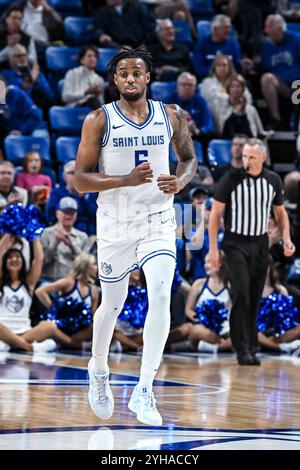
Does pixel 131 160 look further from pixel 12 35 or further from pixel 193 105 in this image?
pixel 12 35

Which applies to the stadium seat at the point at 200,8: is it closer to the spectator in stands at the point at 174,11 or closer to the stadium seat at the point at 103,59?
the spectator in stands at the point at 174,11

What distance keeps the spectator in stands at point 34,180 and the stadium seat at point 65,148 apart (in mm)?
841

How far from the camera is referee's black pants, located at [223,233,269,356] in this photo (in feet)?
29.9

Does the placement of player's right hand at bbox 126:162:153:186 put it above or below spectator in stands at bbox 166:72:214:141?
below

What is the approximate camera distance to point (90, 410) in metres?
5.71

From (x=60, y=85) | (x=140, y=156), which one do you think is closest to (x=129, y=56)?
(x=140, y=156)

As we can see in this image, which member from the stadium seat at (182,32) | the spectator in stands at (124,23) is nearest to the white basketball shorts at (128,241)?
the spectator in stands at (124,23)

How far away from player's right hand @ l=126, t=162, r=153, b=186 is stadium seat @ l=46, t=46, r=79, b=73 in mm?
8031

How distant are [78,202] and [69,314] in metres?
1.53

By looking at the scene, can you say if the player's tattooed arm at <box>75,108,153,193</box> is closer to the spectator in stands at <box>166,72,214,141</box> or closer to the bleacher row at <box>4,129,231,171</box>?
the bleacher row at <box>4,129,231,171</box>

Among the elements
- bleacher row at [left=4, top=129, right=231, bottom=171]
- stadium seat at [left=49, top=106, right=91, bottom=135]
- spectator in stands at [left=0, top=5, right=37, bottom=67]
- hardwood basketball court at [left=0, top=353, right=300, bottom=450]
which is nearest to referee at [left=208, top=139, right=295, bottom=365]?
hardwood basketball court at [left=0, top=353, right=300, bottom=450]

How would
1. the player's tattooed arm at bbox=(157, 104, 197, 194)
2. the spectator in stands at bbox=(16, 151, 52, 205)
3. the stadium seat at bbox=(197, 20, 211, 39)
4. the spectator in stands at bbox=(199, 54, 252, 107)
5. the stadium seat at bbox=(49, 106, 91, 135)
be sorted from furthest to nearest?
the stadium seat at bbox=(197, 20, 211, 39), the spectator in stands at bbox=(199, 54, 252, 107), the stadium seat at bbox=(49, 106, 91, 135), the spectator in stands at bbox=(16, 151, 52, 205), the player's tattooed arm at bbox=(157, 104, 197, 194)

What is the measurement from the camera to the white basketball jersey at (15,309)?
9836 millimetres

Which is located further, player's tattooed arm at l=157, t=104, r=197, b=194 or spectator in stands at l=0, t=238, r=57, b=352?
spectator in stands at l=0, t=238, r=57, b=352
